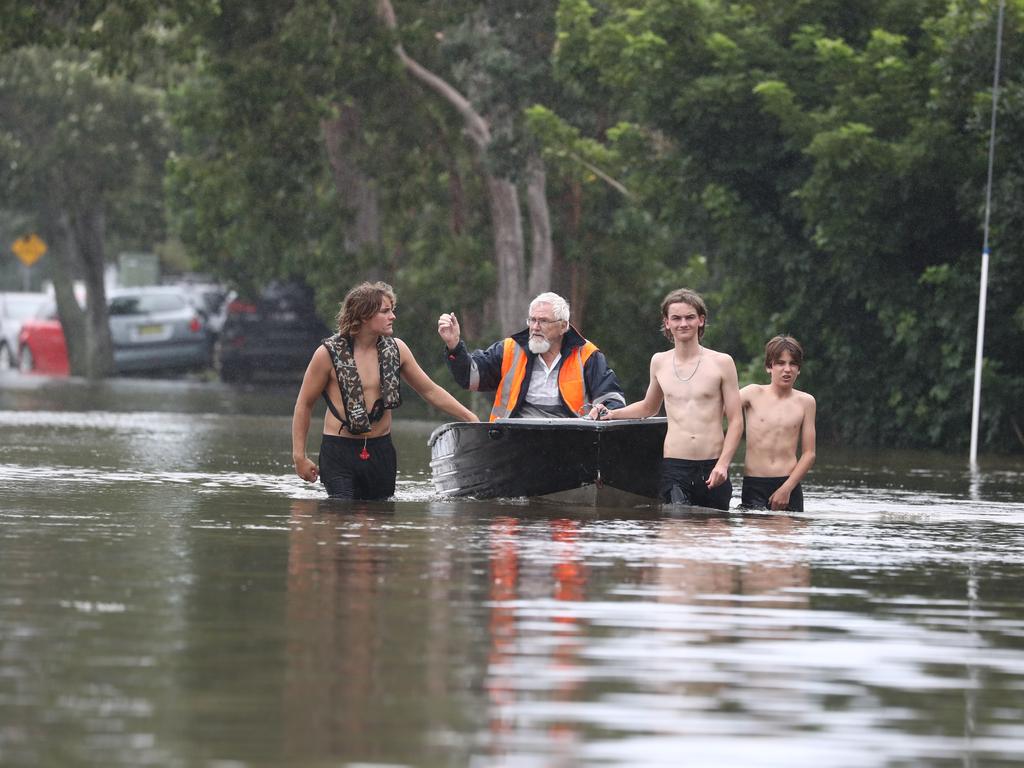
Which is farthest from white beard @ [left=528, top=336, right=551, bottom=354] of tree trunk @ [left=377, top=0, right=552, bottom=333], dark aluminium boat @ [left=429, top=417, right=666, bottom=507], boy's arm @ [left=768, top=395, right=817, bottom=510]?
tree trunk @ [left=377, top=0, right=552, bottom=333]

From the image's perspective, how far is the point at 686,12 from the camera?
30766 millimetres

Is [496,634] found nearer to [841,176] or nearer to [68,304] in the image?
[841,176]

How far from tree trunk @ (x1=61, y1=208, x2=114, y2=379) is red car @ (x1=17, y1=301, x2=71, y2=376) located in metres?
1.90

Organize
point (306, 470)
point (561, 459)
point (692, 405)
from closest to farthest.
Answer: point (306, 470) → point (692, 405) → point (561, 459)

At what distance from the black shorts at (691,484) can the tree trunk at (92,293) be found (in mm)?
36329

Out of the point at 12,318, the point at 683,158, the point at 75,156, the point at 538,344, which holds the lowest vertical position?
the point at 538,344

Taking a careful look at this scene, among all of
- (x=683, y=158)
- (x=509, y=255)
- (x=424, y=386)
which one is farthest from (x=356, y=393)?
(x=509, y=255)

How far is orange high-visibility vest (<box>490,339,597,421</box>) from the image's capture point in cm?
1552

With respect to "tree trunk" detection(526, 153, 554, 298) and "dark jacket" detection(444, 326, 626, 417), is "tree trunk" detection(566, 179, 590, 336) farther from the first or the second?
"dark jacket" detection(444, 326, 626, 417)

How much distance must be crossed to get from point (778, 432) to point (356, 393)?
2.60 m

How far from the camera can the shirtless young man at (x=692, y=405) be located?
48.5 feet

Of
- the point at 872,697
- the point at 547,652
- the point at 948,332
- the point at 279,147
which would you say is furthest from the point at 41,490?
the point at 279,147

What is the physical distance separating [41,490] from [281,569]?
5719mm

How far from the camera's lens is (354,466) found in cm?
1489
